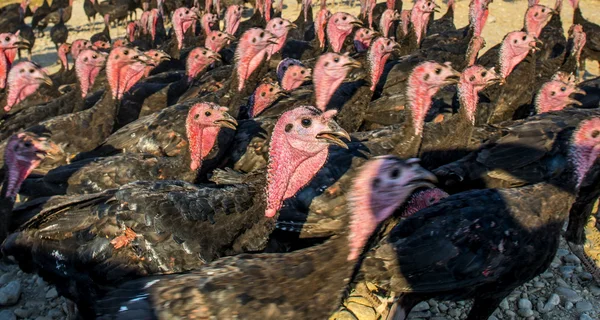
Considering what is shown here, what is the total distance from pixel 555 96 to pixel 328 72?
272 centimetres

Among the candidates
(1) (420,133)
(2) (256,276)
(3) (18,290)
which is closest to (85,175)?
(3) (18,290)

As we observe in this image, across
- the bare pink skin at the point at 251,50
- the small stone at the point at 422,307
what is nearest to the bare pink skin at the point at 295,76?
the bare pink skin at the point at 251,50

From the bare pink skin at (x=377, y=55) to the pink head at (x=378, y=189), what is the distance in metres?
Answer: 3.82

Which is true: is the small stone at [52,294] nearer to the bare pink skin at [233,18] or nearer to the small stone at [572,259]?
the small stone at [572,259]

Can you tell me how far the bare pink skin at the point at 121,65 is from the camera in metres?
7.34

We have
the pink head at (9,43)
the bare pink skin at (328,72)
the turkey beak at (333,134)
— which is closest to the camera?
the turkey beak at (333,134)

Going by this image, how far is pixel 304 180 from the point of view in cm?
452

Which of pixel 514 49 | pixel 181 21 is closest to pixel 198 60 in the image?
pixel 181 21

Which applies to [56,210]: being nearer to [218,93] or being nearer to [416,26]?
[218,93]

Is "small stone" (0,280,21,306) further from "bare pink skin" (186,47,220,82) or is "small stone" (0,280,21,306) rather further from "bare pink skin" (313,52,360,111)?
"bare pink skin" (186,47,220,82)

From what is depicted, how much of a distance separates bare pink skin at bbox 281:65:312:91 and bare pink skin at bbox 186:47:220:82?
1406mm

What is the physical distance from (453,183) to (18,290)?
4004 mm

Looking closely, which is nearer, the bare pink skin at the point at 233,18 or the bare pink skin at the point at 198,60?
the bare pink skin at the point at 198,60

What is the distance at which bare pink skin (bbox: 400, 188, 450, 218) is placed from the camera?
15.8 ft
